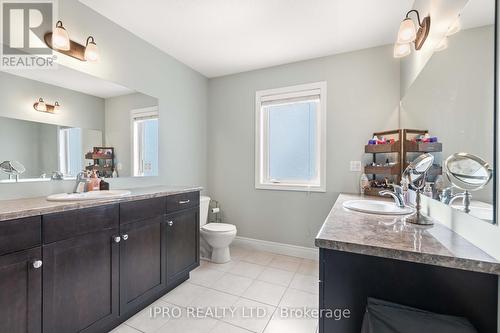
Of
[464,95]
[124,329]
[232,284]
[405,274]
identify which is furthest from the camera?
[232,284]

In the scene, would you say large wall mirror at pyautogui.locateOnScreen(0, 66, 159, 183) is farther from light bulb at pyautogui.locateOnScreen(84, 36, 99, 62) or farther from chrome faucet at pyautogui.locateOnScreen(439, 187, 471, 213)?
chrome faucet at pyautogui.locateOnScreen(439, 187, 471, 213)

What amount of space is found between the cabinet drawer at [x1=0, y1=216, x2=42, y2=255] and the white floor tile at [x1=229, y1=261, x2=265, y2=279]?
1.72 m

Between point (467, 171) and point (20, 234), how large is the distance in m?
2.00

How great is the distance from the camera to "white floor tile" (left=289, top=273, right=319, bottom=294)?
81.0 inches

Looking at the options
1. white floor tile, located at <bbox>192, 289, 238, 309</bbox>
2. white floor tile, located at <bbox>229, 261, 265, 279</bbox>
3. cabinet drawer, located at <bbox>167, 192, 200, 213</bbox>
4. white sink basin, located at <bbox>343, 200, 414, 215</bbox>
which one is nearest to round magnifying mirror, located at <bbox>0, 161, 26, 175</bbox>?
cabinet drawer, located at <bbox>167, 192, 200, 213</bbox>

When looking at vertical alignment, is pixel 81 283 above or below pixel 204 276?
above

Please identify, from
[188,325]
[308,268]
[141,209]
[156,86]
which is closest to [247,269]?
[308,268]

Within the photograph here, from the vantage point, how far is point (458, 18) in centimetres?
108

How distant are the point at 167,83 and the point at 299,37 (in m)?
1.53

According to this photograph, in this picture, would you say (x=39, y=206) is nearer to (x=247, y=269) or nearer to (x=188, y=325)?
(x=188, y=325)

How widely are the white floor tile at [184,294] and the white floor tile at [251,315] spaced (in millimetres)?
387

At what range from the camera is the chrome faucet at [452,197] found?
91cm

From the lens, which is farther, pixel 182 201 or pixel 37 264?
pixel 182 201

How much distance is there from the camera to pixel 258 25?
6.79 ft
